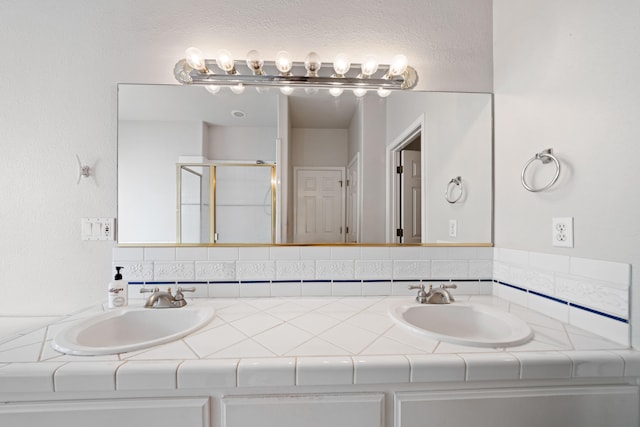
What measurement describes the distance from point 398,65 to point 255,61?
67 centimetres

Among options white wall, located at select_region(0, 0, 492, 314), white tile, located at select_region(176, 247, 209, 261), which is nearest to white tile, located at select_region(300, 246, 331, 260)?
white tile, located at select_region(176, 247, 209, 261)

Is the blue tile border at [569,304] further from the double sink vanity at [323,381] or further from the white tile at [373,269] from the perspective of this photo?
the white tile at [373,269]

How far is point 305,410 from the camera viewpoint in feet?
2.46

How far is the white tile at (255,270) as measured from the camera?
4.33 ft

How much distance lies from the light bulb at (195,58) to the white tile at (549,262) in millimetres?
1671

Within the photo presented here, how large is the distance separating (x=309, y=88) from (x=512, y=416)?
4.74 feet

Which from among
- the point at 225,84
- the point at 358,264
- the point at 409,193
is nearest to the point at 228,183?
the point at 225,84

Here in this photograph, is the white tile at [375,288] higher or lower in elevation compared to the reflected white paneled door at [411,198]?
lower

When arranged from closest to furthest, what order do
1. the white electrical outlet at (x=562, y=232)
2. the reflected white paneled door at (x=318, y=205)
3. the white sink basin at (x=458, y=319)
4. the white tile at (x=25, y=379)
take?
the white tile at (x=25, y=379), the white electrical outlet at (x=562, y=232), the white sink basin at (x=458, y=319), the reflected white paneled door at (x=318, y=205)

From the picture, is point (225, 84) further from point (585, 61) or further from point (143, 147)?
point (585, 61)

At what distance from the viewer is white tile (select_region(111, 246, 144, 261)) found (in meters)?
1.29

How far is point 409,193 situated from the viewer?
4.59ft

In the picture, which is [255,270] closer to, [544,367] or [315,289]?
[315,289]

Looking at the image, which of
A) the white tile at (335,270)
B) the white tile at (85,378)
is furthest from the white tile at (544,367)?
the white tile at (85,378)
